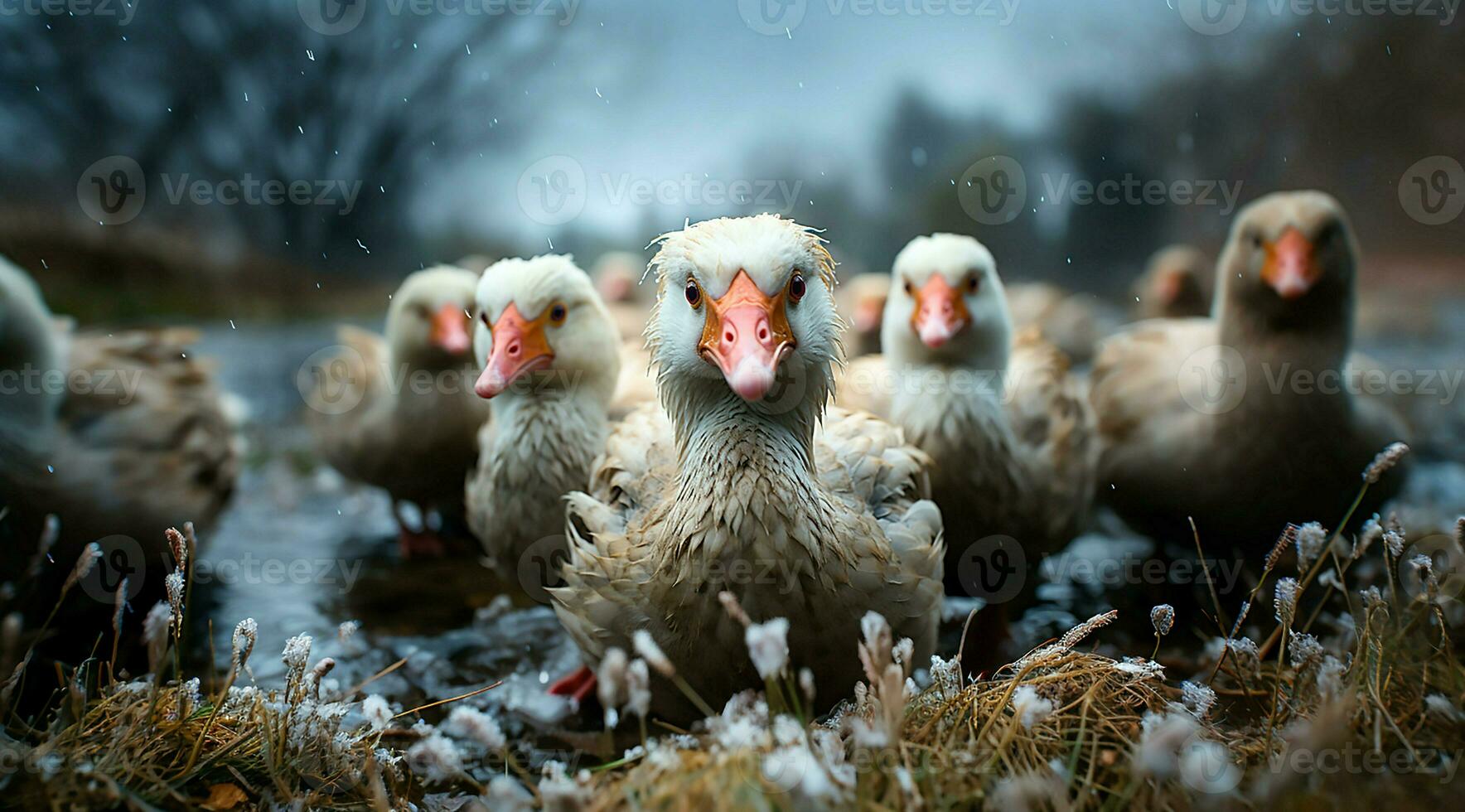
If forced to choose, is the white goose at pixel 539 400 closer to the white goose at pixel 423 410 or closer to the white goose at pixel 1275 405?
the white goose at pixel 423 410

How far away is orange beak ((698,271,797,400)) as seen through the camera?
59.7 inches

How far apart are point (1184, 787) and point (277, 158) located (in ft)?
16.8

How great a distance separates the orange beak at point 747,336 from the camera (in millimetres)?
1517

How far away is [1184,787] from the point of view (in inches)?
53.9

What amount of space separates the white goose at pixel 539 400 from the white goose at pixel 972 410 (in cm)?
86

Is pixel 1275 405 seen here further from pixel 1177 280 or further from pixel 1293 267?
pixel 1177 280

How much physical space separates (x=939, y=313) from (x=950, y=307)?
5 cm

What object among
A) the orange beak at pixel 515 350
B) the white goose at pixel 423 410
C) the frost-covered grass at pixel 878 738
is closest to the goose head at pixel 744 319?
the frost-covered grass at pixel 878 738

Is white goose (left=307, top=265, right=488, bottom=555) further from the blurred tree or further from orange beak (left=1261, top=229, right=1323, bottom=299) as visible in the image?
orange beak (left=1261, top=229, right=1323, bottom=299)

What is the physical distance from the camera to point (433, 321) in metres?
3.29

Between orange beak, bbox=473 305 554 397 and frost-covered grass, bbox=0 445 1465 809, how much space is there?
79 cm

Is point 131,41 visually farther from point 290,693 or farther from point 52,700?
point 290,693

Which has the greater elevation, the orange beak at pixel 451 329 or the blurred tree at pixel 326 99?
the blurred tree at pixel 326 99

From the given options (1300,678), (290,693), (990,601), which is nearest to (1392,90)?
(990,601)
